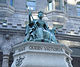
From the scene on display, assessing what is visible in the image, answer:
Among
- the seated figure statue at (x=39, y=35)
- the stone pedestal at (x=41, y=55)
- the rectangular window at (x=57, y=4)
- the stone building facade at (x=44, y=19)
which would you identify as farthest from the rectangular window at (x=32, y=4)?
the stone pedestal at (x=41, y=55)

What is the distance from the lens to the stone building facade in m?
16.5

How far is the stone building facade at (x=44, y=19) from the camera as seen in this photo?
16531mm

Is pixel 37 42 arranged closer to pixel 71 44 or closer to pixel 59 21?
pixel 71 44

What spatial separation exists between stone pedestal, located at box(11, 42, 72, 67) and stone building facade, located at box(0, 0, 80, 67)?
692 centimetres

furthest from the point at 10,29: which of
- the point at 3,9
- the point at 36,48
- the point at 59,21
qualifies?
the point at 36,48

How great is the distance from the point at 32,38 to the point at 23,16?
1244cm

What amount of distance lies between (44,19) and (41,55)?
1310 cm

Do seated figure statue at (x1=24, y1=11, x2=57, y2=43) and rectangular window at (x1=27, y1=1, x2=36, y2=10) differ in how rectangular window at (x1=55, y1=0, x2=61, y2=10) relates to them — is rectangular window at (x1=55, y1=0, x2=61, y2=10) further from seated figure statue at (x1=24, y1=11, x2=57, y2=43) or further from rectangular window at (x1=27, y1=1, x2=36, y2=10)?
seated figure statue at (x1=24, y1=11, x2=57, y2=43)

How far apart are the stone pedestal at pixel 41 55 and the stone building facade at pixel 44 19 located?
6.92 metres

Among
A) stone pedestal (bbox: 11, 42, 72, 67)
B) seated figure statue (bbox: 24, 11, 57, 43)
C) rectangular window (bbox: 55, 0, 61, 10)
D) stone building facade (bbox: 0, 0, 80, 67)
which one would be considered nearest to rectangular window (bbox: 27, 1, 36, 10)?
stone building facade (bbox: 0, 0, 80, 67)

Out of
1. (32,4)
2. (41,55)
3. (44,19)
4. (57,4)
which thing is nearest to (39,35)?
(41,55)

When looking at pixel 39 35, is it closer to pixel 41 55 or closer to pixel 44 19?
pixel 41 55

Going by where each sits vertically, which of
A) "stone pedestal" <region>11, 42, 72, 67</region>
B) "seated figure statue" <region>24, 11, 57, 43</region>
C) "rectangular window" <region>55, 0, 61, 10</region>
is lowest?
"stone pedestal" <region>11, 42, 72, 67</region>

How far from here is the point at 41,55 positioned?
8.55 m
